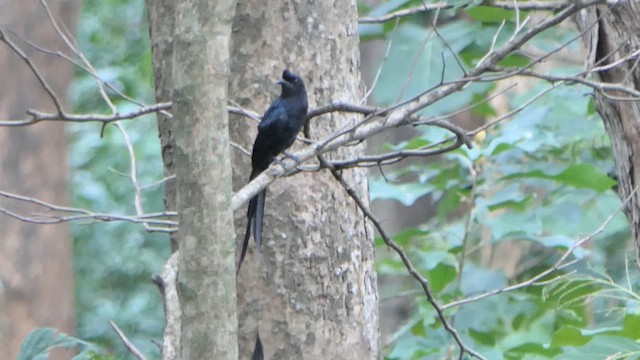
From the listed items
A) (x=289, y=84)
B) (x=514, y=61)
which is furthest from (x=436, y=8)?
(x=289, y=84)

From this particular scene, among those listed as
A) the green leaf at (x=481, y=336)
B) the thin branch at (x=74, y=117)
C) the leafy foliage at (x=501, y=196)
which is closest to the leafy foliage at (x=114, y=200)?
the leafy foliage at (x=501, y=196)

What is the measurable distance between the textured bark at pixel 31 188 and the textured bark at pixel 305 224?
3.20 meters

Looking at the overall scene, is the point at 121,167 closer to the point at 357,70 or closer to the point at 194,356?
the point at 357,70

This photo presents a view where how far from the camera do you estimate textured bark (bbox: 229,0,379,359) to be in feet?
8.41

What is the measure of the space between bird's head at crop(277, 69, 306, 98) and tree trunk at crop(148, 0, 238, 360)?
0.71 metres

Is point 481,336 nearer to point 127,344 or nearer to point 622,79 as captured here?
point 622,79

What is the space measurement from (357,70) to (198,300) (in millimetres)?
1178

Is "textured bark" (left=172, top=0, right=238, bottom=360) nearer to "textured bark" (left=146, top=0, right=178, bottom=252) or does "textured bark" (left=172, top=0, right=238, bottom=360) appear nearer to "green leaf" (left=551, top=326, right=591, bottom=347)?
"textured bark" (left=146, top=0, right=178, bottom=252)

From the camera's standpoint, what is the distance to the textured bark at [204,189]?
1709mm

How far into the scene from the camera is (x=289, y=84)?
248 centimetres

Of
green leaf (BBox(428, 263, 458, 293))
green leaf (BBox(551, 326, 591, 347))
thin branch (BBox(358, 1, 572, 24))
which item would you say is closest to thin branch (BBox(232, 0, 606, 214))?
thin branch (BBox(358, 1, 572, 24))

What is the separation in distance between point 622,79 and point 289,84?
943 mm

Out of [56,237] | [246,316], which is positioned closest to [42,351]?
[246,316]

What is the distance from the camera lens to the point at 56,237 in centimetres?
584
